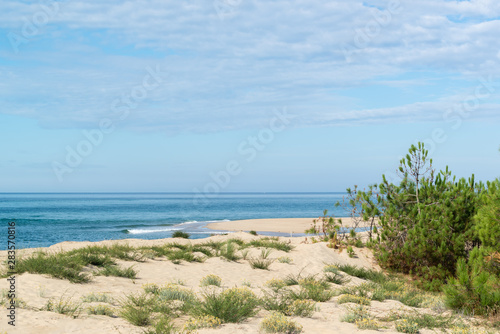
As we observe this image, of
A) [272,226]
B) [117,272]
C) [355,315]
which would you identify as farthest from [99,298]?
[272,226]

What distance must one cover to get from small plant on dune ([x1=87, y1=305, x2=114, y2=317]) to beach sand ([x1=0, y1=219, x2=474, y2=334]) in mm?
144

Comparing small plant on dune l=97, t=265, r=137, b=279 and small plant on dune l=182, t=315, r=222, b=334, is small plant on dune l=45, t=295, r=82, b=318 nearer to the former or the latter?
small plant on dune l=182, t=315, r=222, b=334

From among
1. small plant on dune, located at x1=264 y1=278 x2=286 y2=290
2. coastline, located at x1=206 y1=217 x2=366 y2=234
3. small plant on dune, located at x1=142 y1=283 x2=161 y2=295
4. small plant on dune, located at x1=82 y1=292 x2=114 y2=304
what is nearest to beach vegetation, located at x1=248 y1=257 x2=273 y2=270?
small plant on dune, located at x1=264 y1=278 x2=286 y2=290

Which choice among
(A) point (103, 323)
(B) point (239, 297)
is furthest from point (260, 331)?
(A) point (103, 323)

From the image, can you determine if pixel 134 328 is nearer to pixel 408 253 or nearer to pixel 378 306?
pixel 378 306

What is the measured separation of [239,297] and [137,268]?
6010mm

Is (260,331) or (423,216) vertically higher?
(423,216)

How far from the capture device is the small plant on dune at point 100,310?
7.18 meters

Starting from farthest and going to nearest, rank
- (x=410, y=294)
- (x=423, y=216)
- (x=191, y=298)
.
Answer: (x=423, y=216)
(x=410, y=294)
(x=191, y=298)

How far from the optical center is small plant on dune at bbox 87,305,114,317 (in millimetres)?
7180

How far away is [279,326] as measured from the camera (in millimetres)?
6340

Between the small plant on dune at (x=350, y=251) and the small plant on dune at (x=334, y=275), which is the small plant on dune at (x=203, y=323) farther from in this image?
the small plant on dune at (x=350, y=251)

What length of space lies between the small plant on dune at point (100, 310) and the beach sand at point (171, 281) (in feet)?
0.47

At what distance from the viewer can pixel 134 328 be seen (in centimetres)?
648
